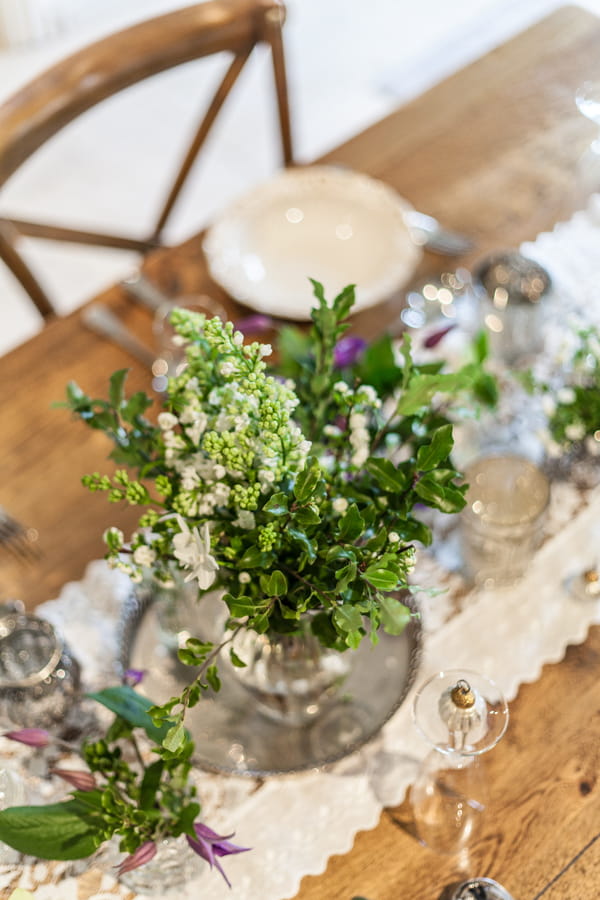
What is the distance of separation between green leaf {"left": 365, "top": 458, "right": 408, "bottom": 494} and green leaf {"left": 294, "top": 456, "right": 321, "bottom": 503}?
106 millimetres

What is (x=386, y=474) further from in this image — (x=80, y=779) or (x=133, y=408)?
(x=80, y=779)

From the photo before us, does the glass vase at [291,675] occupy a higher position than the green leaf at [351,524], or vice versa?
the green leaf at [351,524]

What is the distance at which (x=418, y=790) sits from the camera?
91 cm

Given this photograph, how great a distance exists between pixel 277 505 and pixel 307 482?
3cm

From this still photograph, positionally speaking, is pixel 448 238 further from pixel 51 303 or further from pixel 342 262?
pixel 51 303

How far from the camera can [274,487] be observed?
2.42 ft

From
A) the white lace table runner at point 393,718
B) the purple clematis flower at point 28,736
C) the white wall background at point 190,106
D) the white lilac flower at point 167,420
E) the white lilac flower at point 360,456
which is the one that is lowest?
the white wall background at point 190,106

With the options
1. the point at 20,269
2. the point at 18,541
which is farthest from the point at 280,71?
the point at 18,541

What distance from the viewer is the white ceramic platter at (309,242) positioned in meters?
1.28

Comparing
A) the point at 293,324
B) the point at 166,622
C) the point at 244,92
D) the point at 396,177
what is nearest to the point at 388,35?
the point at 244,92

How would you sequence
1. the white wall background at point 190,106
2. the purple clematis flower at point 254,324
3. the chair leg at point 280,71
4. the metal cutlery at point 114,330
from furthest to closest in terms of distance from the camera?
the white wall background at point 190,106 → the chair leg at point 280,71 → the metal cutlery at point 114,330 → the purple clematis flower at point 254,324

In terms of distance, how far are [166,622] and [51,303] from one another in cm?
67

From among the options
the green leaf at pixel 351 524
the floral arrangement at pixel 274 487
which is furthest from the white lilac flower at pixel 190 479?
the green leaf at pixel 351 524

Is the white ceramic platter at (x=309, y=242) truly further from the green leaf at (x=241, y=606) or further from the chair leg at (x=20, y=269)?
the green leaf at (x=241, y=606)
